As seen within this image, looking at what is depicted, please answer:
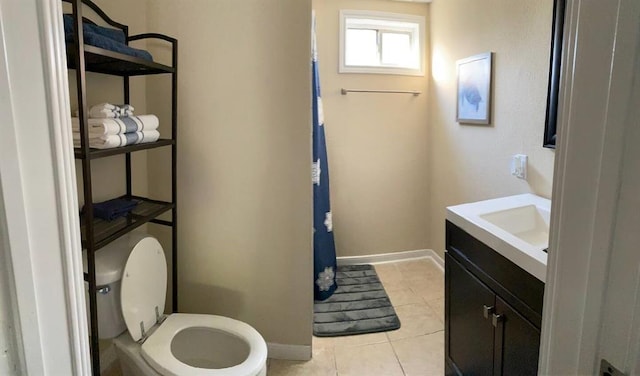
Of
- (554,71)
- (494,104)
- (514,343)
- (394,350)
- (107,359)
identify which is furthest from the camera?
(494,104)

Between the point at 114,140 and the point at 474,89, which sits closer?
the point at 114,140

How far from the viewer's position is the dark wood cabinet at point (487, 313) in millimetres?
1165

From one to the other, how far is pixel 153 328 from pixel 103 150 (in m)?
0.80

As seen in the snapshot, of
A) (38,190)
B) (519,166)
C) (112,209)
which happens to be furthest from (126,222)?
(519,166)

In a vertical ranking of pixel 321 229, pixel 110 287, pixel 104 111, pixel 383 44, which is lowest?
pixel 321 229

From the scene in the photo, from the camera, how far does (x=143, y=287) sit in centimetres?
157

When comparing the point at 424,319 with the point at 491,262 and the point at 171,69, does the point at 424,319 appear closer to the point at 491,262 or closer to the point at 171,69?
the point at 491,262

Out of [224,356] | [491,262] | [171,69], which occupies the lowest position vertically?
[224,356]

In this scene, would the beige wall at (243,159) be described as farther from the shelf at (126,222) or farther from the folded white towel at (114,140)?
the folded white towel at (114,140)

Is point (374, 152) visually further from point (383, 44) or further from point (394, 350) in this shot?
point (394, 350)

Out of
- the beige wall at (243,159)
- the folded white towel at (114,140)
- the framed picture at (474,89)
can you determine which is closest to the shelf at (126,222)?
the beige wall at (243,159)

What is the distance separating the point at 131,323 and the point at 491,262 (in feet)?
4.60

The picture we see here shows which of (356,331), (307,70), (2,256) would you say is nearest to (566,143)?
(2,256)

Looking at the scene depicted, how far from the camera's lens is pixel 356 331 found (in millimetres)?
2340
